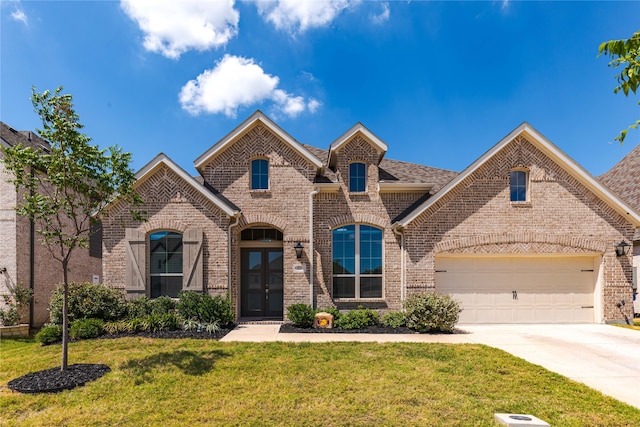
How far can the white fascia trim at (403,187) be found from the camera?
40.2 feet

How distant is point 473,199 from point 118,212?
38.1 ft

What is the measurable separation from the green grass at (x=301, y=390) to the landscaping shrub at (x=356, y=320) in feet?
8.42

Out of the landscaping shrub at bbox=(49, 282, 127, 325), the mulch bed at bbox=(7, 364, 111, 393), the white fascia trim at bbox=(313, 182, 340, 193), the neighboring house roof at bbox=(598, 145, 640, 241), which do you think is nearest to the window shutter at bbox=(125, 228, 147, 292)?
the landscaping shrub at bbox=(49, 282, 127, 325)

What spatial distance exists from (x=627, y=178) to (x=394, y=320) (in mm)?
14285

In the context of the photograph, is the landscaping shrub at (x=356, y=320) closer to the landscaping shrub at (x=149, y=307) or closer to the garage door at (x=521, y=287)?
the garage door at (x=521, y=287)

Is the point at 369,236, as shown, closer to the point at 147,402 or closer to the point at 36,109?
the point at 147,402

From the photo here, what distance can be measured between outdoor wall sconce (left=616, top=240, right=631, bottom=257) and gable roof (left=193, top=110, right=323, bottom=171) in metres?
10.2

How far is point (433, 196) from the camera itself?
1170 cm

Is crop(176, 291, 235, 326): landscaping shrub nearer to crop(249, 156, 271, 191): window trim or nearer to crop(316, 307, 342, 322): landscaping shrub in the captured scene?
crop(316, 307, 342, 322): landscaping shrub

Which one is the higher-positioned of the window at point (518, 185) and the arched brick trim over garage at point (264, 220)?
the window at point (518, 185)

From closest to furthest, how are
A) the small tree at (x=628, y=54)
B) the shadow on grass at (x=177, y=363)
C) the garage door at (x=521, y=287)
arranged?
the small tree at (x=628, y=54)
the shadow on grass at (x=177, y=363)
the garage door at (x=521, y=287)

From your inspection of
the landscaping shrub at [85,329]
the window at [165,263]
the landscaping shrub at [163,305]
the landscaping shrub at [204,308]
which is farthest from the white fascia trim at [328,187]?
the landscaping shrub at [85,329]

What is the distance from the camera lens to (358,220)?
12172 millimetres

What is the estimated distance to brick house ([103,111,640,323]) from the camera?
11.8 metres
